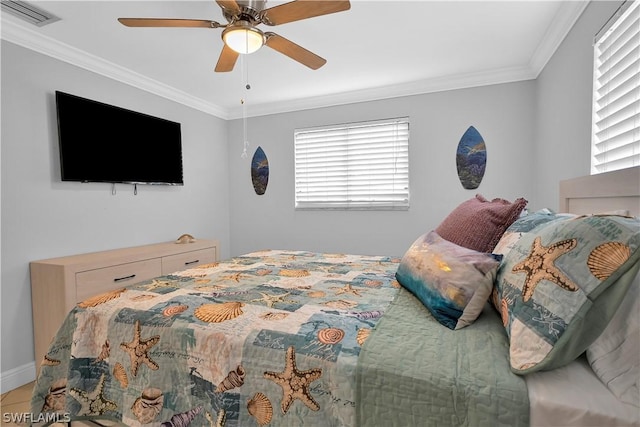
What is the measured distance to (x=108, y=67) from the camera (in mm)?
2750

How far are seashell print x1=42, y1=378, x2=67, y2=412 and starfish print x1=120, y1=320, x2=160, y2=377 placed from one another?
1.38 feet

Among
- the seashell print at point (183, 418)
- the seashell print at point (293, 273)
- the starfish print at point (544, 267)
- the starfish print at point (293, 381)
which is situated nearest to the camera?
the starfish print at point (544, 267)

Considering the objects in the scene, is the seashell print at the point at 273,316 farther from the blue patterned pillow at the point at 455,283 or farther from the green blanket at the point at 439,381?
the blue patterned pillow at the point at 455,283

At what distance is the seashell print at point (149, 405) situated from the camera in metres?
1.11

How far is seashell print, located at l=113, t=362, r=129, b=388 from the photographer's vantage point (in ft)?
3.85

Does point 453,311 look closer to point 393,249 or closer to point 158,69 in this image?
point 393,249

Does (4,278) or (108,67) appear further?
(108,67)

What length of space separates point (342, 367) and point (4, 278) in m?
2.51

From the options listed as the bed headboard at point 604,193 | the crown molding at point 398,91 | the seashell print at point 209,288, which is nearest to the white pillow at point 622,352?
the bed headboard at point 604,193

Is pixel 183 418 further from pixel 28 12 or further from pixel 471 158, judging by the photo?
pixel 471 158

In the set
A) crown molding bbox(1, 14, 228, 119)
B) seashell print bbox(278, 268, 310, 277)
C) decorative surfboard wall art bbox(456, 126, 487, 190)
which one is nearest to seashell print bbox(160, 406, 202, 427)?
seashell print bbox(278, 268, 310, 277)

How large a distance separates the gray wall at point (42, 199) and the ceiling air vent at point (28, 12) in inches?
10.2

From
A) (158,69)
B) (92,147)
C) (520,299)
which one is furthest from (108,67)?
(520,299)

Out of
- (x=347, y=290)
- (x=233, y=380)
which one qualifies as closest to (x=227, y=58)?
(x=347, y=290)
